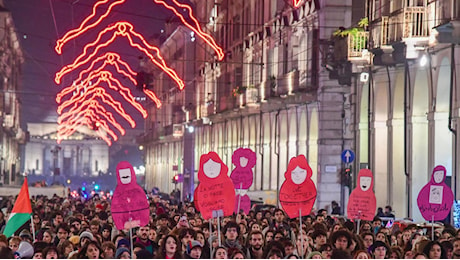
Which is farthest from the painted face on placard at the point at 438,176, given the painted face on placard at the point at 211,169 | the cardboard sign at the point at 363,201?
the painted face on placard at the point at 211,169

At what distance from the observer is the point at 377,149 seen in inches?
1542

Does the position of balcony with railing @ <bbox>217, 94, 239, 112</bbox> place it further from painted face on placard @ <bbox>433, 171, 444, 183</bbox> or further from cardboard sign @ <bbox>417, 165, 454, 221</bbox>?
cardboard sign @ <bbox>417, 165, 454, 221</bbox>

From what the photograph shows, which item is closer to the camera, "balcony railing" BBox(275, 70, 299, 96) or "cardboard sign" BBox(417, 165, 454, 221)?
"cardboard sign" BBox(417, 165, 454, 221)

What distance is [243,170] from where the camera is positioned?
2631 centimetres

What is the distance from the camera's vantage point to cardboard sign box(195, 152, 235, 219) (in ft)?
60.4

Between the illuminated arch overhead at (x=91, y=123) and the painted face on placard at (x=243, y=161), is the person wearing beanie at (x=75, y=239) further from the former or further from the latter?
the illuminated arch overhead at (x=91, y=123)

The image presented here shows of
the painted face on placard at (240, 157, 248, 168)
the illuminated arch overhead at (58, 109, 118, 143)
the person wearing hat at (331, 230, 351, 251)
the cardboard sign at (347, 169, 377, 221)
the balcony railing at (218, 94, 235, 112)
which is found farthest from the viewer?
the illuminated arch overhead at (58, 109, 118, 143)

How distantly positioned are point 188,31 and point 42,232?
203 ft

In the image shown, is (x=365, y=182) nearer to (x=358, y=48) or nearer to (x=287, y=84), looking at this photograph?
(x=358, y=48)

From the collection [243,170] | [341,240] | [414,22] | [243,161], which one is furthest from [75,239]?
[414,22]

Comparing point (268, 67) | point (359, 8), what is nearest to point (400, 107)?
point (359, 8)

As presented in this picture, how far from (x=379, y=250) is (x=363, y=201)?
16.3 feet

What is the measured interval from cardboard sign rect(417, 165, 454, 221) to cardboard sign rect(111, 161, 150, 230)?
5.54m

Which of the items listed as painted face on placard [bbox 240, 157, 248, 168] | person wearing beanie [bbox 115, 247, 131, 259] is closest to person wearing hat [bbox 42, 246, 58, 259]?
person wearing beanie [bbox 115, 247, 131, 259]
